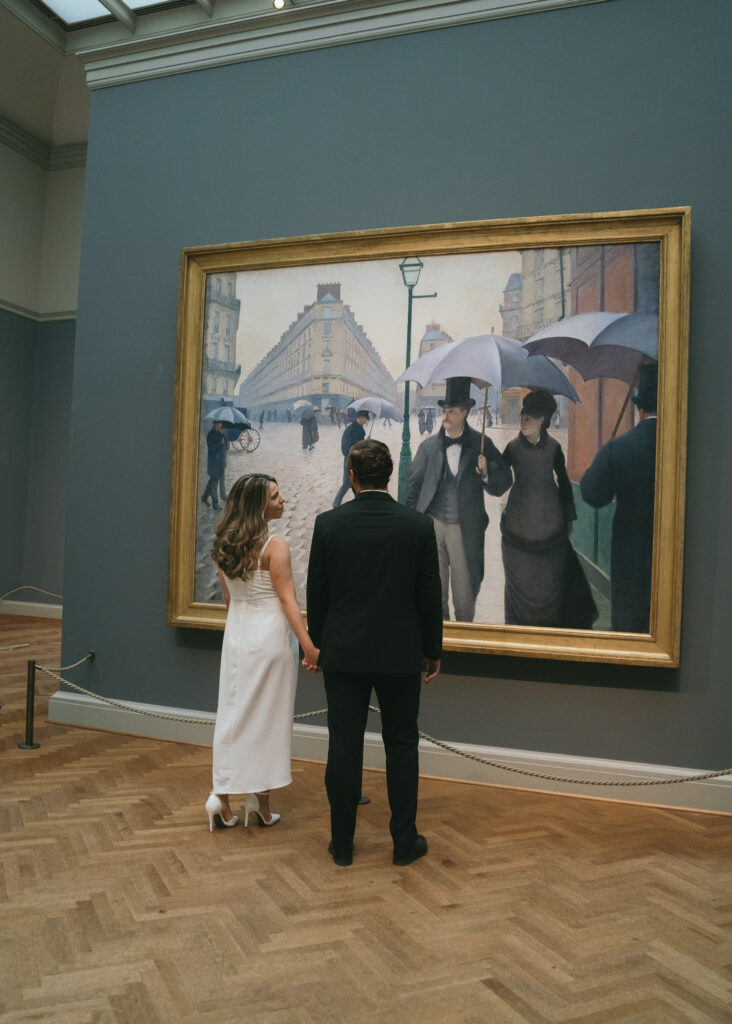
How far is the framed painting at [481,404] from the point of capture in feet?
15.7

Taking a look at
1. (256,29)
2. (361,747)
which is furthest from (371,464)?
(256,29)

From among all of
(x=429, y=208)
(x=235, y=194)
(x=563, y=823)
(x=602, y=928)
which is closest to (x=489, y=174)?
Answer: (x=429, y=208)

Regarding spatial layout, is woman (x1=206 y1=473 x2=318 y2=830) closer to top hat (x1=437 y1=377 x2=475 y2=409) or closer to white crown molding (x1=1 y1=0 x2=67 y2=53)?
top hat (x1=437 y1=377 x2=475 y2=409)

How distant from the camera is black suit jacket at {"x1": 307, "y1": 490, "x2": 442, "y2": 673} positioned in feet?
12.2

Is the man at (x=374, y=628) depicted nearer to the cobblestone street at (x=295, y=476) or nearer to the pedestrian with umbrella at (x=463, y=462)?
the pedestrian with umbrella at (x=463, y=462)

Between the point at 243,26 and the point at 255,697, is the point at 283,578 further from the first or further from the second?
the point at 243,26

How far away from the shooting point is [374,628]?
3727 millimetres

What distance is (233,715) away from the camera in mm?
4180

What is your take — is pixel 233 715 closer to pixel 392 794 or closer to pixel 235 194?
pixel 392 794

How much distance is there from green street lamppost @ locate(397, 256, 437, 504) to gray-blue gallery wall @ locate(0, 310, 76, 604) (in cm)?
821

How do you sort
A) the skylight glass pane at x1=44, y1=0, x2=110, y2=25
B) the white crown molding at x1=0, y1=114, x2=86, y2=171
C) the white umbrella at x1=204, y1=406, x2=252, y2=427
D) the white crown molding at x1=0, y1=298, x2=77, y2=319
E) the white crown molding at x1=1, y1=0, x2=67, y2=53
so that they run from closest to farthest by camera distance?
the white umbrella at x1=204, y1=406, x2=252, y2=427 < the skylight glass pane at x1=44, y1=0, x2=110, y2=25 < the white crown molding at x1=1, y1=0, x2=67, y2=53 < the white crown molding at x1=0, y1=114, x2=86, y2=171 < the white crown molding at x1=0, y1=298, x2=77, y2=319

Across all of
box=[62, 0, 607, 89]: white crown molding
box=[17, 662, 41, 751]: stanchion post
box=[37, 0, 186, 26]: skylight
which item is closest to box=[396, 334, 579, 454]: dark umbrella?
box=[62, 0, 607, 89]: white crown molding

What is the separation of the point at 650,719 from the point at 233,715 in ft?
8.34

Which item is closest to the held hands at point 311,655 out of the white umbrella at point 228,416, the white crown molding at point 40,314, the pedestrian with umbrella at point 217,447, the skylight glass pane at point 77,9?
the pedestrian with umbrella at point 217,447
